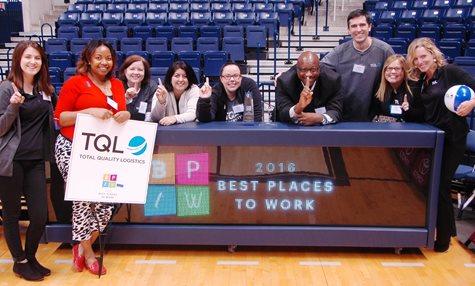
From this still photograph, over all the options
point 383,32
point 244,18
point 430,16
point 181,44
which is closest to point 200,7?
point 244,18

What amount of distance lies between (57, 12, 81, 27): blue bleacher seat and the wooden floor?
944 cm

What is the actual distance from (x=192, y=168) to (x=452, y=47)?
7.68m

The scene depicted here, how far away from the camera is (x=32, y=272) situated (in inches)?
135

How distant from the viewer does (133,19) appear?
12578 mm

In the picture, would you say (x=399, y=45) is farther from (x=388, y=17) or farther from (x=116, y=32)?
(x=116, y=32)

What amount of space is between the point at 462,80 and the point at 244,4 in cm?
1052

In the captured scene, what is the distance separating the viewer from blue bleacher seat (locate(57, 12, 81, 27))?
12.3 meters

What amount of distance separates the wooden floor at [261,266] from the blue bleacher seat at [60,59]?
21.3ft

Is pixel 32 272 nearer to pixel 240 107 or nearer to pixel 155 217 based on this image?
pixel 155 217

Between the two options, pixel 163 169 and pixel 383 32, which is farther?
pixel 383 32

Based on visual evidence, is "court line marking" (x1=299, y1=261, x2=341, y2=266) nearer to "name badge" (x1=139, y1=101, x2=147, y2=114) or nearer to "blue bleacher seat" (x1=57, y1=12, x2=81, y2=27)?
"name badge" (x1=139, y1=101, x2=147, y2=114)

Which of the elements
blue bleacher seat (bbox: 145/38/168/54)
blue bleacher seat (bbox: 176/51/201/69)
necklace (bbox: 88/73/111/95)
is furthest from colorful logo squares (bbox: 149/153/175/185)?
blue bleacher seat (bbox: 145/38/168/54)

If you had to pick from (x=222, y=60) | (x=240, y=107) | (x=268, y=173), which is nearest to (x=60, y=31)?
(x=222, y=60)

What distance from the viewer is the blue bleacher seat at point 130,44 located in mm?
10570
